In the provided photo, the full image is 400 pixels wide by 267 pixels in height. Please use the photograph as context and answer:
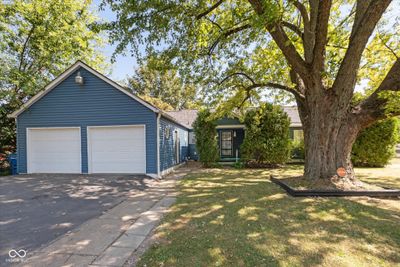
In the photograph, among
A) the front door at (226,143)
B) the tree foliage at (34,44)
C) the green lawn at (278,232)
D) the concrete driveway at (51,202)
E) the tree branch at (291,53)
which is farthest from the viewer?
the front door at (226,143)

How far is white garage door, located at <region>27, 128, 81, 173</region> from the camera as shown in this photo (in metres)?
Answer: 9.98

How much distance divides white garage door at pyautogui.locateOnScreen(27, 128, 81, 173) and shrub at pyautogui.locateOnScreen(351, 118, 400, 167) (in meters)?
15.3

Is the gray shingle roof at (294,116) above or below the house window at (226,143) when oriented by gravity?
above

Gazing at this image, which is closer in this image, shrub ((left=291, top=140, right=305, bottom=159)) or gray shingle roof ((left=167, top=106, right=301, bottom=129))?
shrub ((left=291, top=140, right=305, bottom=159))

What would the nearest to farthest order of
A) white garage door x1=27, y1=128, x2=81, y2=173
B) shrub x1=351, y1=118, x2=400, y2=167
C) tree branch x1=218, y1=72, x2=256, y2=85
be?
tree branch x1=218, y1=72, x2=256, y2=85 → white garage door x1=27, y1=128, x2=81, y2=173 → shrub x1=351, y1=118, x2=400, y2=167

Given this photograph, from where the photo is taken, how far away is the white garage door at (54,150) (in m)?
9.98

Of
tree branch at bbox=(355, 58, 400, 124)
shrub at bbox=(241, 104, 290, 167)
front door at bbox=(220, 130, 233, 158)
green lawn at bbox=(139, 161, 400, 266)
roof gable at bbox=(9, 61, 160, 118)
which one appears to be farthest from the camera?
front door at bbox=(220, 130, 233, 158)

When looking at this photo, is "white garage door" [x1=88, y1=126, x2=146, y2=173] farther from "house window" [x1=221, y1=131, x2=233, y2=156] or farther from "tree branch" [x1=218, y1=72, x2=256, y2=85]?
"house window" [x1=221, y1=131, x2=233, y2=156]

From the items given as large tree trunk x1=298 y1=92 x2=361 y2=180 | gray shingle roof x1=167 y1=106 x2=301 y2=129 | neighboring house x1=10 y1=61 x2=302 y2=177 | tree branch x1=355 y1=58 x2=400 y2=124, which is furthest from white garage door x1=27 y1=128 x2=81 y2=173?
tree branch x1=355 y1=58 x2=400 y2=124

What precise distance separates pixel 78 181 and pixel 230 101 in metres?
7.13

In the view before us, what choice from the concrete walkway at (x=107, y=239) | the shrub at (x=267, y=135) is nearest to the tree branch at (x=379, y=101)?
the shrub at (x=267, y=135)

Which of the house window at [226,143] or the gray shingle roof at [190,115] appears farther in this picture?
the gray shingle roof at [190,115]

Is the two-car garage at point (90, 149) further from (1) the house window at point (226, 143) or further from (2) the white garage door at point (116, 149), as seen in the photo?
(1) the house window at point (226, 143)

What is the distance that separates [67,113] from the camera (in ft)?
32.9
